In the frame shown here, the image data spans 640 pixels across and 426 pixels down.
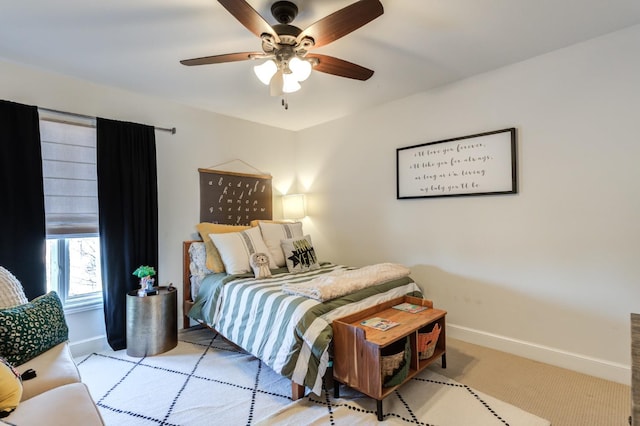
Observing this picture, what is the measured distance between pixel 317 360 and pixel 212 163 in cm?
251

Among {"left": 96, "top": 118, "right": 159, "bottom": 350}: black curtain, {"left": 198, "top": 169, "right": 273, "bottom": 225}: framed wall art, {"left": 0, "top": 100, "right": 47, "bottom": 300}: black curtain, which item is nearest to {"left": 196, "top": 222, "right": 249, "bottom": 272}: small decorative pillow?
{"left": 198, "top": 169, "right": 273, "bottom": 225}: framed wall art

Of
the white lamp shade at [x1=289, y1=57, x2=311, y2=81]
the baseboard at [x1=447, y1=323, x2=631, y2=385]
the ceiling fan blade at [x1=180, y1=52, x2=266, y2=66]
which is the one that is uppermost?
the ceiling fan blade at [x1=180, y1=52, x2=266, y2=66]

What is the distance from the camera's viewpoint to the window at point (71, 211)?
2541 millimetres

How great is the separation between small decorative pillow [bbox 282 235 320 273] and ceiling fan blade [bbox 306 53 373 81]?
5.41 feet

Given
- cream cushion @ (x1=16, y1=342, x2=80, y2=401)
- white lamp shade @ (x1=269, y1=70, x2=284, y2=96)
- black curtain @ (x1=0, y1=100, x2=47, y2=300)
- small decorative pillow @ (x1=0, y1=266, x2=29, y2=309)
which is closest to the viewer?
cream cushion @ (x1=16, y1=342, x2=80, y2=401)

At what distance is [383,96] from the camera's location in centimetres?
321

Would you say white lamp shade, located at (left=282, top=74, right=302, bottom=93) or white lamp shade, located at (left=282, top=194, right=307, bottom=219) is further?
white lamp shade, located at (left=282, top=194, right=307, bottom=219)

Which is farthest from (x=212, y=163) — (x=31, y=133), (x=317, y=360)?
(x=317, y=360)

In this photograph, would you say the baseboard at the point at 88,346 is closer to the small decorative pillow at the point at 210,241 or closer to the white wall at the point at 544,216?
the small decorative pillow at the point at 210,241

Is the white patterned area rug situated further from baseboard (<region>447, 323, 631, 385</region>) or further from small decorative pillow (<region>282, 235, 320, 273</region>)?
small decorative pillow (<region>282, 235, 320, 273</region>)

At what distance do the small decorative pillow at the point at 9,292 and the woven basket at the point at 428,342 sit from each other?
7.73ft

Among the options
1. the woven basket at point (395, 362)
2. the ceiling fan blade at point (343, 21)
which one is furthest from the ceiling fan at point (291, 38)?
the woven basket at point (395, 362)

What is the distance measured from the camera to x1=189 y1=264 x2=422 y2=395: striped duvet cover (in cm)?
186

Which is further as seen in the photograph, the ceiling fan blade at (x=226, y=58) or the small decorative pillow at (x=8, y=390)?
the ceiling fan blade at (x=226, y=58)
